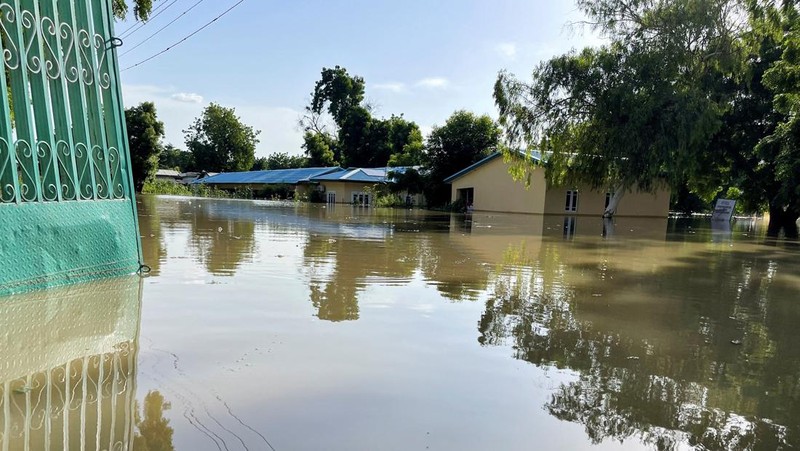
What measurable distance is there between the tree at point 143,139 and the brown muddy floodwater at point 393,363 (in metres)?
51.4

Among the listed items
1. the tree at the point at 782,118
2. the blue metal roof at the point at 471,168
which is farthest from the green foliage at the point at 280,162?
the tree at the point at 782,118

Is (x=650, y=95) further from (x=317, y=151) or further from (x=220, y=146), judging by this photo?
(x=220, y=146)

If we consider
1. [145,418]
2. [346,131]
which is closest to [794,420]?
[145,418]

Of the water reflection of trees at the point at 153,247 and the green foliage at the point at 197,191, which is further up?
the water reflection of trees at the point at 153,247

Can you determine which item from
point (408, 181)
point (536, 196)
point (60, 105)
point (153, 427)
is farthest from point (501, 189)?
point (153, 427)

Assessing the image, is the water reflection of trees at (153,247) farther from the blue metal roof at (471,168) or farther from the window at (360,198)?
the window at (360,198)

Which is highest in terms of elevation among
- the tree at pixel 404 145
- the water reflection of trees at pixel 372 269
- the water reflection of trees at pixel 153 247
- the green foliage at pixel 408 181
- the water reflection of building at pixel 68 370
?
the tree at pixel 404 145

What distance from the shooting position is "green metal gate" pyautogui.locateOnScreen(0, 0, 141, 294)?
16.2 ft

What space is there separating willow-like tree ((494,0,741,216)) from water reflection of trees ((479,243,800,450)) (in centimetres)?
1289

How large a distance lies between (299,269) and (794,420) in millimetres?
6109

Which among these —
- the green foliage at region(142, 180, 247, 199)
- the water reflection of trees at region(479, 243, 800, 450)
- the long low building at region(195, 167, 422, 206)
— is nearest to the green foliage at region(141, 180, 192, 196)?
the green foliage at region(142, 180, 247, 199)

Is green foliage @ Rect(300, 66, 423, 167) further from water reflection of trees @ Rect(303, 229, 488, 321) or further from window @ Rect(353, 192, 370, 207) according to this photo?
A: water reflection of trees @ Rect(303, 229, 488, 321)

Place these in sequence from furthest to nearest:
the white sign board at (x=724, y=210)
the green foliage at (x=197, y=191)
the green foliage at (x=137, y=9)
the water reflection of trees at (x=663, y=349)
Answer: the green foliage at (x=197, y=191), the white sign board at (x=724, y=210), the green foliage at (x=137, y=9), the water reflection of trees at (x=663, y=349)

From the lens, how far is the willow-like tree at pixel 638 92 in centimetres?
1966
